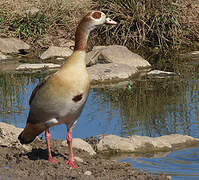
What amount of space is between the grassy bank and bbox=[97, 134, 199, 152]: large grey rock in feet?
24.0

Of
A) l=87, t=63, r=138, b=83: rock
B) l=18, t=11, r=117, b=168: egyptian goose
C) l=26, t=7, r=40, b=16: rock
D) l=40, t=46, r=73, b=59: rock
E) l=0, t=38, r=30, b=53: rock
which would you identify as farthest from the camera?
l=26, t=7, r=40, b=16: rock

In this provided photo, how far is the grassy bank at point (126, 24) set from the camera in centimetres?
1397

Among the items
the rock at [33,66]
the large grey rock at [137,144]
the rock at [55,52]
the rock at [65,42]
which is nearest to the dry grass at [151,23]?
the rock at [65,42]

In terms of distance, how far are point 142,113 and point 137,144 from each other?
1.76 metres

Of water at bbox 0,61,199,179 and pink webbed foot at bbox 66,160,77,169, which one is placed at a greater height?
pink webbed foot at bbox 66,160,77,169

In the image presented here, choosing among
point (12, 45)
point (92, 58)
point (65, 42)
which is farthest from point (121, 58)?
point (12, 45)

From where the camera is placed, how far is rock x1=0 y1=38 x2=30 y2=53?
46.2ft

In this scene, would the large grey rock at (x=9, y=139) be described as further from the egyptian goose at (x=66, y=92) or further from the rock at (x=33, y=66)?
the rock at (x=33, y=66)

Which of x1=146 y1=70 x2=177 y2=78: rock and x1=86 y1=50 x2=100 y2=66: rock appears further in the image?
x1=86 y1=50 x2=100 y2=66: rock

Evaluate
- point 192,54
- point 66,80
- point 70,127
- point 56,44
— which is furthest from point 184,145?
point 56,44

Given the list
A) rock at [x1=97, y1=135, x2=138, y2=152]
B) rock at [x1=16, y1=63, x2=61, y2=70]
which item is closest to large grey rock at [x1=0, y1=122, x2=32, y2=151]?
rock at [x1=97, y1=135, x2=138, y2=152]

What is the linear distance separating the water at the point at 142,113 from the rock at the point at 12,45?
10.6 feet

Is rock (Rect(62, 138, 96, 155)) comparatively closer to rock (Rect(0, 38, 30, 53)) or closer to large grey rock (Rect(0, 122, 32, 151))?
large grey rock (Rect(0, 122, 32, 151))

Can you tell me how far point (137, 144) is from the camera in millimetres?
6652
